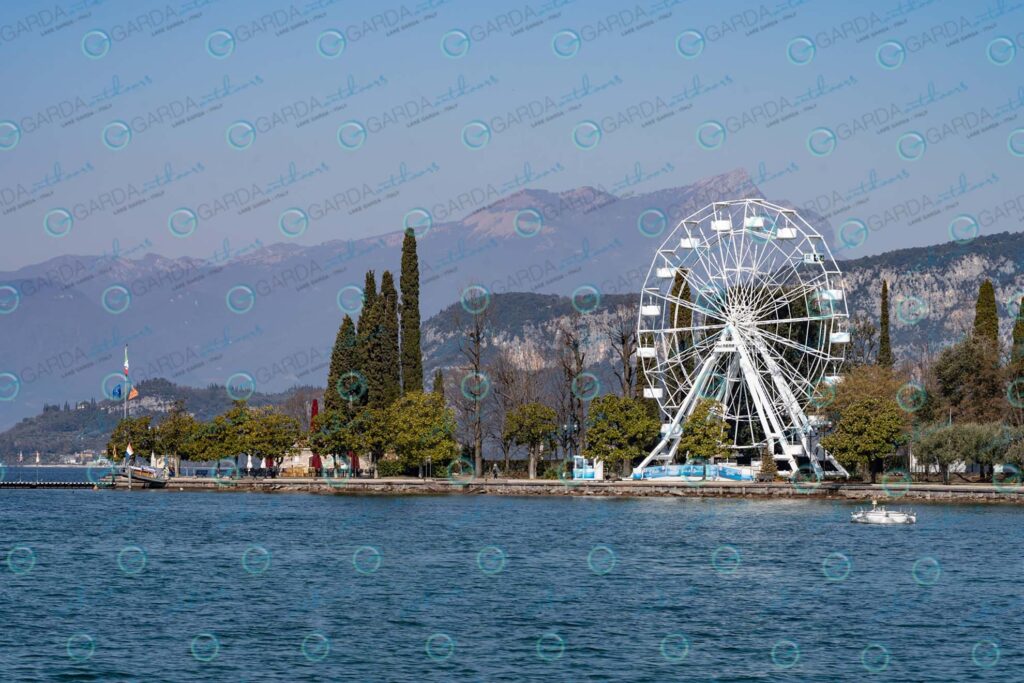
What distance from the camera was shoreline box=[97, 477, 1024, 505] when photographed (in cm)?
9000

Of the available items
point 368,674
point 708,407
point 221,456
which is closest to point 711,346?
→ point 708,407

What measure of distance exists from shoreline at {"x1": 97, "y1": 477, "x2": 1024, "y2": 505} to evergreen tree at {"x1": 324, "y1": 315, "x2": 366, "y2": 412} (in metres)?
7.00

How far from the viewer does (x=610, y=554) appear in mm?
57938

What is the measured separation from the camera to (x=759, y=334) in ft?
326

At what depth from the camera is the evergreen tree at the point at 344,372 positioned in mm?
114562

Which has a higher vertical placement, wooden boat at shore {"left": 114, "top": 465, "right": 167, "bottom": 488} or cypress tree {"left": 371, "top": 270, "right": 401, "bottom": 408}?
cypress tree {"left": 371, "top": 270, "right": 401, "bottom": 408}

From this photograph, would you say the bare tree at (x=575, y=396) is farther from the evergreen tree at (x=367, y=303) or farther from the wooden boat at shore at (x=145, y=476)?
the wooden boat at shore at (x=145, y=476)

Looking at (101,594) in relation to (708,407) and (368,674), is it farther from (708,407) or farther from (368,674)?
(708,407)

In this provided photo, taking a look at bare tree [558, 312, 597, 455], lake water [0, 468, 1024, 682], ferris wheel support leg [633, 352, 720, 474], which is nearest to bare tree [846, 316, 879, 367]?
bare tree [558, 312, 597, 455]

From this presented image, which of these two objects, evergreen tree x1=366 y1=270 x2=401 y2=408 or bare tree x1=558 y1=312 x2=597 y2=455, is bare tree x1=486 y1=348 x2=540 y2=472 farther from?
evergreen tree x1=366 y1=270 x2=401 y2=408

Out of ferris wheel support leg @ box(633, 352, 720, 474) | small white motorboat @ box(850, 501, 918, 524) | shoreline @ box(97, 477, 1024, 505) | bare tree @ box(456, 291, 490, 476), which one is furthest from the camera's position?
bare tree @ box(456, 291, 490, 476)

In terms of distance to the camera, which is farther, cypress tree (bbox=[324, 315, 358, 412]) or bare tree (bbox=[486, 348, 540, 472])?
bare tree (bbox=[486, 348, 540, 472])

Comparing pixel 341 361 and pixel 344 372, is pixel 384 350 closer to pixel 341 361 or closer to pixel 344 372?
pixel 344 372

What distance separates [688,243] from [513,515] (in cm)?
A: 2881
